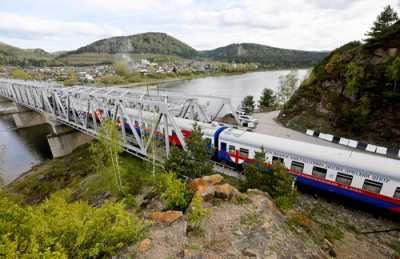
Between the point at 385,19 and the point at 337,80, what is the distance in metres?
17.2

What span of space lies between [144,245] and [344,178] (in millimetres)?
13196

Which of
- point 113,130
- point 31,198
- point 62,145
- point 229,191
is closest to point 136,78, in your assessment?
point 62,145

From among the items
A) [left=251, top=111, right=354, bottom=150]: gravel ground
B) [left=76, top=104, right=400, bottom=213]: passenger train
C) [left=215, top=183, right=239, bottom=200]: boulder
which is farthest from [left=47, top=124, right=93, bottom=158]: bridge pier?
[left=215, top=183, right=239, bottom=200]: boulder

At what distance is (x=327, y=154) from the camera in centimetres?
1441

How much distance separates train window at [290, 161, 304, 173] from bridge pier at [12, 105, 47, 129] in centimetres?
6286

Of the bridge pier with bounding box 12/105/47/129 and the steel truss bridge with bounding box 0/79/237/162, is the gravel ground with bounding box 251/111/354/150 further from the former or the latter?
the bridge pier with bounding box 12/105/47/129

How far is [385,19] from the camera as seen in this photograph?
3569 cm

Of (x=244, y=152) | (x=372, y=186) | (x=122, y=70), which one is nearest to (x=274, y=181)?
(x=244, y=152)

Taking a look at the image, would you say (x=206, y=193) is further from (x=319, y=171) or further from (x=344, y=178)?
(x=344, y=178)

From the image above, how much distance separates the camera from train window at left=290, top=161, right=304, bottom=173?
1511cm

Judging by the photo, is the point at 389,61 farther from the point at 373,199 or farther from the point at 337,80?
the point at 373,199

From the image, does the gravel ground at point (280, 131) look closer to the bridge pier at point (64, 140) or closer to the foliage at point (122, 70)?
the bridge pier at point (64, 140)

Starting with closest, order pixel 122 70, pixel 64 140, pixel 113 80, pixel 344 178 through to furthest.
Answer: pixel 344 178, pixel 64 140, pixel 113 80, pixel 122 70

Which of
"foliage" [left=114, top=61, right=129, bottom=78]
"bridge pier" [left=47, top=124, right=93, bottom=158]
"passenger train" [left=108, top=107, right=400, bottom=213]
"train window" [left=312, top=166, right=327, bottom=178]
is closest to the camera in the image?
"passenger train" [left=108, top=107, right=400, bottom=213]
